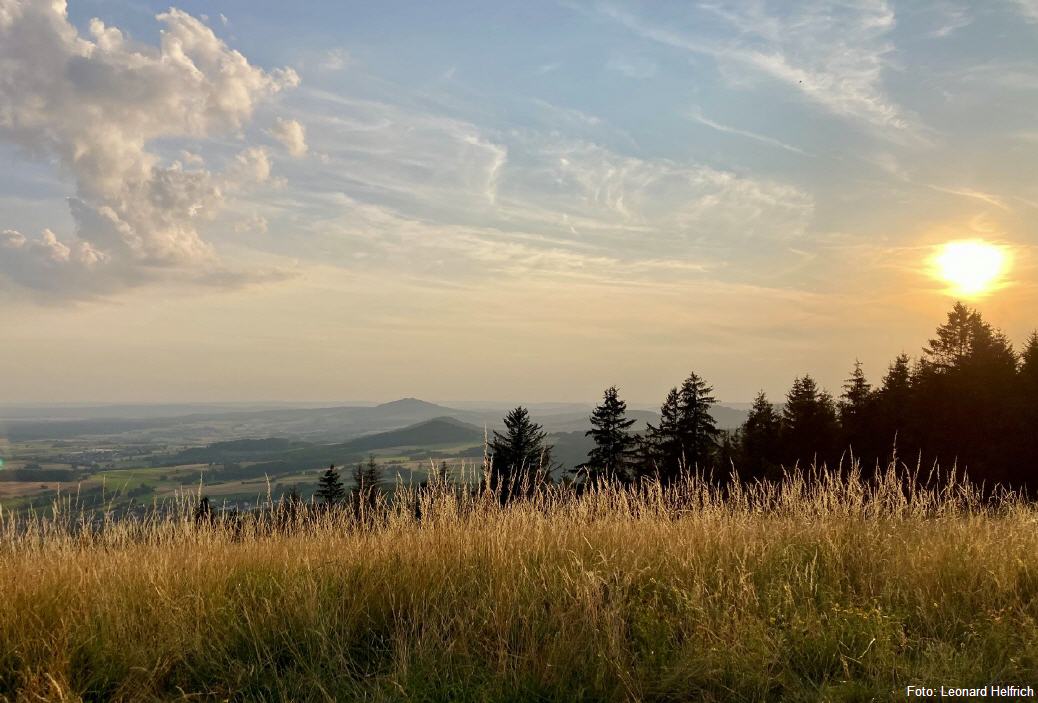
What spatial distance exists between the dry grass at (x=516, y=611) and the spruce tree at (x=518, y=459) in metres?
1.55

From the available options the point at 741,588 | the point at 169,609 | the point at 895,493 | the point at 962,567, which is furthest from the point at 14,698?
the point at 895,493

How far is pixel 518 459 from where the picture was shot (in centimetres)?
1583

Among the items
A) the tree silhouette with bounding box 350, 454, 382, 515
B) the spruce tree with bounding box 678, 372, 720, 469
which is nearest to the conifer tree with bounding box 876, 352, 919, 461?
the spruce tree with bounding box 678, 372, 720, 469

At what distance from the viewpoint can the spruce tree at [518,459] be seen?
8.82 meters

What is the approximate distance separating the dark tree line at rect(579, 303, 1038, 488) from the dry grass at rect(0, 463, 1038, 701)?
87.8 feet

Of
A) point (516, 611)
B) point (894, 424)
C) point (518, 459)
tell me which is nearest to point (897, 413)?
point (894, 424)

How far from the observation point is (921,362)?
139 feet

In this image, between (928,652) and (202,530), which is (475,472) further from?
(928,652)

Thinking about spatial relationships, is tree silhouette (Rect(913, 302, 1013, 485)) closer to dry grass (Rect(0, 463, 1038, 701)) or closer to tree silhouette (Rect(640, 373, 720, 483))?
tree silhouette (Rect(640, 373, 720, 483))

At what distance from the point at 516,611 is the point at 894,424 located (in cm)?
4304

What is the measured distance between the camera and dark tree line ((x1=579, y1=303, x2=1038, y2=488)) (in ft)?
115

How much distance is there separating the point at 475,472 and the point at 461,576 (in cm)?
261

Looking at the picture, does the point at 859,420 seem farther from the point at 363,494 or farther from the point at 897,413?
the point at 363,494

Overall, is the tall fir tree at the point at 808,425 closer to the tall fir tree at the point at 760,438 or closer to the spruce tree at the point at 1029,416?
the tall fir tree at the point at 760,438
